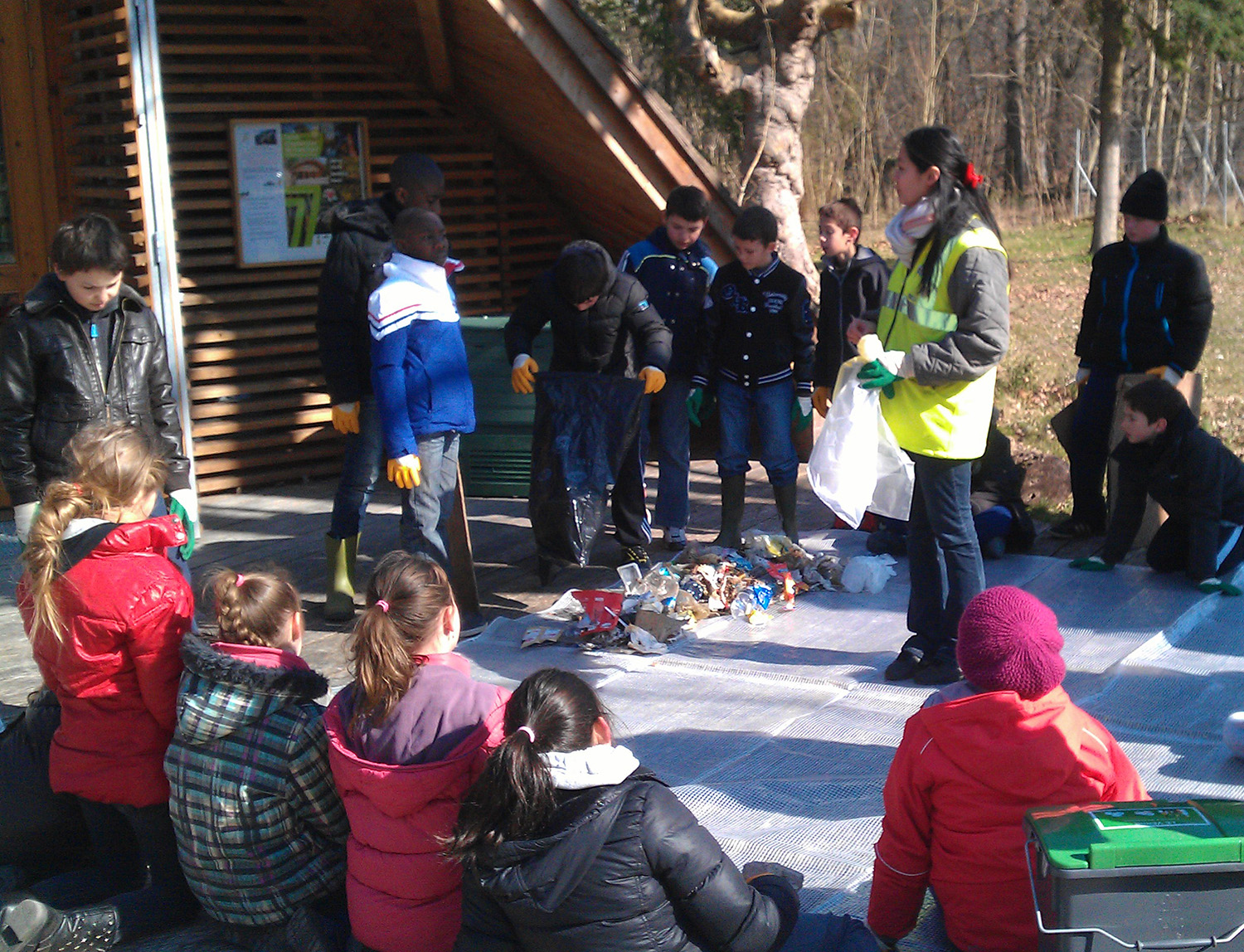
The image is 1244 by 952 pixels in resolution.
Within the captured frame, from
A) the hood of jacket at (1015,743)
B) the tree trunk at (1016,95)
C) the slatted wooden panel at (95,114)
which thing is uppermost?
the tree trunk at (1016,95)

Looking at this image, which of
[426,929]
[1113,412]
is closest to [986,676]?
[426,929]

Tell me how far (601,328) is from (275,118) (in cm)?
314

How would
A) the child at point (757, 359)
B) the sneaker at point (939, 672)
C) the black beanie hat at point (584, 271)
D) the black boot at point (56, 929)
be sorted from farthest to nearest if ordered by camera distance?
the child at point (757, 359)
the black beanie hat at point (584, 271)
the sneaker at point (939, 672)
the black boot at point (56, 929)

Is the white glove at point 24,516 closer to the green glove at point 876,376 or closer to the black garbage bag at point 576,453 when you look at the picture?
the black garbage bag at point 576,453

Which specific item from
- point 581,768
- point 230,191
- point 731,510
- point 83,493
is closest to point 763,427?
point 731,510

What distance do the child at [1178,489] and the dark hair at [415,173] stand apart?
3145 millimetres

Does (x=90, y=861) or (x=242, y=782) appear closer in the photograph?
(x=242, y=782)

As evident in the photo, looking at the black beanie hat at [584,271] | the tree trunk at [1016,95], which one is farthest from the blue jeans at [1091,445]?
the tree trunk at [1016,95]

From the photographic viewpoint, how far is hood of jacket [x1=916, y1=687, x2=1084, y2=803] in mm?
2525

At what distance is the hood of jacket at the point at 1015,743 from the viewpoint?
253 centimetres

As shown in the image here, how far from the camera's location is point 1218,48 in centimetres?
1201

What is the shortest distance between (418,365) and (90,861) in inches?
85.9

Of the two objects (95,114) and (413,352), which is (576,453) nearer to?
(413,352)

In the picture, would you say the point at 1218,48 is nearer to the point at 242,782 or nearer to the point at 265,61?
the point at 265,61
